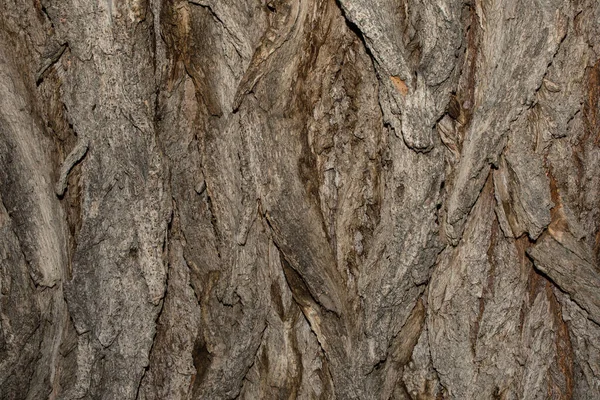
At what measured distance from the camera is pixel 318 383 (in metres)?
2.09

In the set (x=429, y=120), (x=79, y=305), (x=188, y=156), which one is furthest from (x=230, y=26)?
(x=79, y=305)

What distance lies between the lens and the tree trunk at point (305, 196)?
189 centimetres

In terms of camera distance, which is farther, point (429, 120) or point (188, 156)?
point (188, 156)

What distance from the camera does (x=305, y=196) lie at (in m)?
1.99

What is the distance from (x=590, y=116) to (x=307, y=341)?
35.8 inches

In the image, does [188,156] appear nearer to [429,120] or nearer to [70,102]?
[70,102]

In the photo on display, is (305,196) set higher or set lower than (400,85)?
lower

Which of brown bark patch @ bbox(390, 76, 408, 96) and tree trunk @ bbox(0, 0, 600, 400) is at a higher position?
brown bark patch @ bbox(390, 76, 408, 96)

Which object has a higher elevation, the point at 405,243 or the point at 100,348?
the point at 405,243

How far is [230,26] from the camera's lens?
1.91 metres

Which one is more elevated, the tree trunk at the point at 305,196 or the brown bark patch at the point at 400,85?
the brown bark patch at the point at 400,85

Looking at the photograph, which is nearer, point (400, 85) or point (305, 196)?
point (400, 85)

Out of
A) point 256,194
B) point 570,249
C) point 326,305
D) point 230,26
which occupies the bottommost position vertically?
point 326,305

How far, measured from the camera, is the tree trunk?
1887mm
